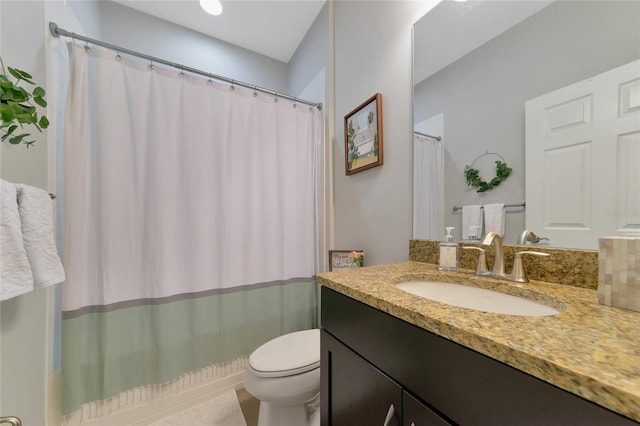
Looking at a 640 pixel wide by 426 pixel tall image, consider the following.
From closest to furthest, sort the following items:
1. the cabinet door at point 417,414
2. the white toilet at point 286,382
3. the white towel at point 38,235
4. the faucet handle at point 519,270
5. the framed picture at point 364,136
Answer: the cabinet door at point 417,414, the faucet handle at point 519,270, the white towel at point 38,235, the white toilet at point 286,382, the framed picture at point 364,136

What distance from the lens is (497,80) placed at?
2.52 feet

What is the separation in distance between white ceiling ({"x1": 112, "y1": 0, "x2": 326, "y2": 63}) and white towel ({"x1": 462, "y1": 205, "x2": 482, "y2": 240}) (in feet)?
5.80

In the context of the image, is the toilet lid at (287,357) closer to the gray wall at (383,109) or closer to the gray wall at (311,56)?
the gray wall at (383,109)

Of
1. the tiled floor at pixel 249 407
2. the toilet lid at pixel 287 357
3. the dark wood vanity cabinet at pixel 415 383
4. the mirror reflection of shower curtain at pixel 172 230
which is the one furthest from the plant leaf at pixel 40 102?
the tiled floor at pixel 249 407

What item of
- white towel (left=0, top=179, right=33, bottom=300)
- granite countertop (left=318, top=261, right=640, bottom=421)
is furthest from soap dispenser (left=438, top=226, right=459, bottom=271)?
white towel (left=0, top=179, right=33, bottom=300)

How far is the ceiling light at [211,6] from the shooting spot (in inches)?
61.3

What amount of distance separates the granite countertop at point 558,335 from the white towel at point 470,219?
0.25 meters

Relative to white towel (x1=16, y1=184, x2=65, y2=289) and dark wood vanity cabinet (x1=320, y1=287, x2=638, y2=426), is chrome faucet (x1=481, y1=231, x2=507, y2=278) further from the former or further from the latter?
white towel (x1=16, y1=184, x2=65, y2=289)

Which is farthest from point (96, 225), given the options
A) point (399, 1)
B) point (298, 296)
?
point (399, 1)

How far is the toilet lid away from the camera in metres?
0.95

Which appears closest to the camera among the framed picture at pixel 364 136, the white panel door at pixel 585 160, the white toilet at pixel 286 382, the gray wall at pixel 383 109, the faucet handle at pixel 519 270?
the white panel door at pixel 585 160

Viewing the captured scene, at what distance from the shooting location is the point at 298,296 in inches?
63.5

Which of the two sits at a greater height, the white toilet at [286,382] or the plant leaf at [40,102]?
the plant leaf at [40,102]

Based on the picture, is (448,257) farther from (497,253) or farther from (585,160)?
(585,160)
